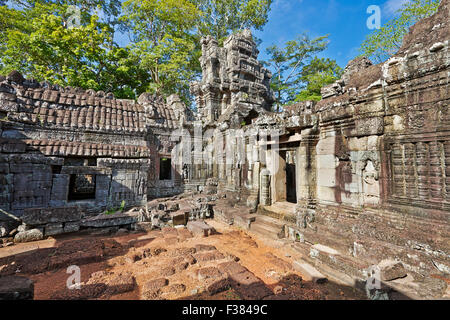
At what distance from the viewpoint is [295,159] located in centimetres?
664

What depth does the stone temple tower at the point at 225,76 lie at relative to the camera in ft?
46.8

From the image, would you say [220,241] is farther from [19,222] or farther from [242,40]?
[242,40]

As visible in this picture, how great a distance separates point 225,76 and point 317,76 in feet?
30.5

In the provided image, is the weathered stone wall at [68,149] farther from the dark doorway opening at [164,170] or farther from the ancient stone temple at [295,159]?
the dark doorway opening at [164,170]

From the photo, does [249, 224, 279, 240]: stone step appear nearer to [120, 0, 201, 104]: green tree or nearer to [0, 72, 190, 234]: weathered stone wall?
[0, 72, 190, 234]: weathered stone wall

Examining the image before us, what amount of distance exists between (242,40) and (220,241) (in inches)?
589

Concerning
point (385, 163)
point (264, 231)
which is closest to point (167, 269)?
point (264, 231)

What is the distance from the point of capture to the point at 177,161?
38.1ft

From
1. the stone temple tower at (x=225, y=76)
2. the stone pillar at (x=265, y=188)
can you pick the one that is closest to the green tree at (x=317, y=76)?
the stone temple tower at (x=225, y=76)

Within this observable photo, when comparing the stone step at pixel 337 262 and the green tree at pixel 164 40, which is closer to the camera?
the stone step at pixel 337 262

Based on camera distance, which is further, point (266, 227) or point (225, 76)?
point (225, 76)

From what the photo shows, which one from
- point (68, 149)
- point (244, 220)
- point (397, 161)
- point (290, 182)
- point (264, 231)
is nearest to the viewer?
point (397, 161)

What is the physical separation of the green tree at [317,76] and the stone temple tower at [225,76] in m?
5.09

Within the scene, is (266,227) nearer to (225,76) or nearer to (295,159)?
(295,159)
